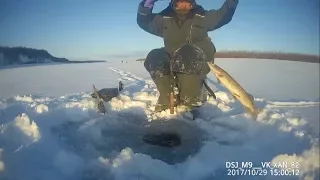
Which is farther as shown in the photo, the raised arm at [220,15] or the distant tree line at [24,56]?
the distant tree line at [24,56]

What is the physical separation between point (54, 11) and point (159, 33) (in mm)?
672

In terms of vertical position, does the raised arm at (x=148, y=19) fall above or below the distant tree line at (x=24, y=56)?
above

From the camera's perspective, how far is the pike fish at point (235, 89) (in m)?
2.17

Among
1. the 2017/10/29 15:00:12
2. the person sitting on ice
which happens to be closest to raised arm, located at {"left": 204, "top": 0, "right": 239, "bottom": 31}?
the person sitting on ice

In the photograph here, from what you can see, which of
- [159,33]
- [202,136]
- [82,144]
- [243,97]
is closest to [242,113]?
[243,97]

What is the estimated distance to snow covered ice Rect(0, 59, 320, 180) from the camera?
220 cm

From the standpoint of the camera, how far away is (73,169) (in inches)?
86.4

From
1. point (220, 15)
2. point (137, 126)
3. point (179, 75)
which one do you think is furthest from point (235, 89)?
point (137, 126)

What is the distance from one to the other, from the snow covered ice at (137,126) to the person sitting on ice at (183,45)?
85 mm

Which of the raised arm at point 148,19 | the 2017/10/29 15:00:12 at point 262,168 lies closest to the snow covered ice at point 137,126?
the 2017/10/29 15:00:12 at point 262,168

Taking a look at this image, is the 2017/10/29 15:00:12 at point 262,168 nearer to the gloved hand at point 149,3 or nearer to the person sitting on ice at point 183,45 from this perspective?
the person sitting on ice at point 183,45

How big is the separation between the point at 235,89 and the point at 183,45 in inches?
16.3

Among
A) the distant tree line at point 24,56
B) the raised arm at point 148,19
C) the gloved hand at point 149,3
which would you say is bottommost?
the distant tree line at point 24,56

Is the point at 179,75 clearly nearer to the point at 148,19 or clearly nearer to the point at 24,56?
the point at 148,19
